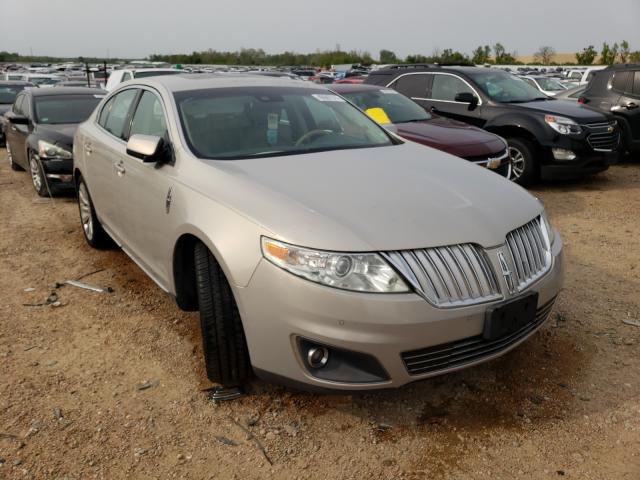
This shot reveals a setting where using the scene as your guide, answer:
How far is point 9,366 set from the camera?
3.32 metres

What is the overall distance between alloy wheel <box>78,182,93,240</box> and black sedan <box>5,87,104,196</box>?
213 cm

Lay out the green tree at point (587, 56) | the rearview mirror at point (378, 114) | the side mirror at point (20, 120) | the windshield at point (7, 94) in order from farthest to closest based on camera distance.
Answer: the green tree at point (587, 56), the windshield at point (7, 94), the side mirror at point (20, 120), the rearview mirror at point (378, 114)

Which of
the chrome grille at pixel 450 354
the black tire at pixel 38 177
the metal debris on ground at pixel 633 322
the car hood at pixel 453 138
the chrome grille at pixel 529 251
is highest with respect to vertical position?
the car hood at pixel 453 138

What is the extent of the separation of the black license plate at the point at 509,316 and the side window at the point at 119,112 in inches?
116

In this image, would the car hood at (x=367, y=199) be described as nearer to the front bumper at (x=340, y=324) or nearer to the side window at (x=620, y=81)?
the front bumper at (x=340, y=324)

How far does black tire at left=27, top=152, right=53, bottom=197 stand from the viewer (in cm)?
743

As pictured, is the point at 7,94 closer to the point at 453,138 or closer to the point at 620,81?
the point at 453,138

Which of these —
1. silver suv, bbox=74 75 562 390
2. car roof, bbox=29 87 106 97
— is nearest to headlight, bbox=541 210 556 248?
silver suv, bbox=74 75 562 390

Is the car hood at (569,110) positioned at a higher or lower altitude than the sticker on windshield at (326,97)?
lower

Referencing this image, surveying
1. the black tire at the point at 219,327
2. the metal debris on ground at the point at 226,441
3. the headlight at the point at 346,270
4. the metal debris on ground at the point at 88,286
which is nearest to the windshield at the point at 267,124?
the black tire at the point at 219,327

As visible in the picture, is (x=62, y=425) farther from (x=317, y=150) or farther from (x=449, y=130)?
(x=449, y=130)

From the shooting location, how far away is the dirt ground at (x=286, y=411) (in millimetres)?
2529

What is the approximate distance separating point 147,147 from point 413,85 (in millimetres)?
6636

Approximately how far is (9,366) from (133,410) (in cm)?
95
